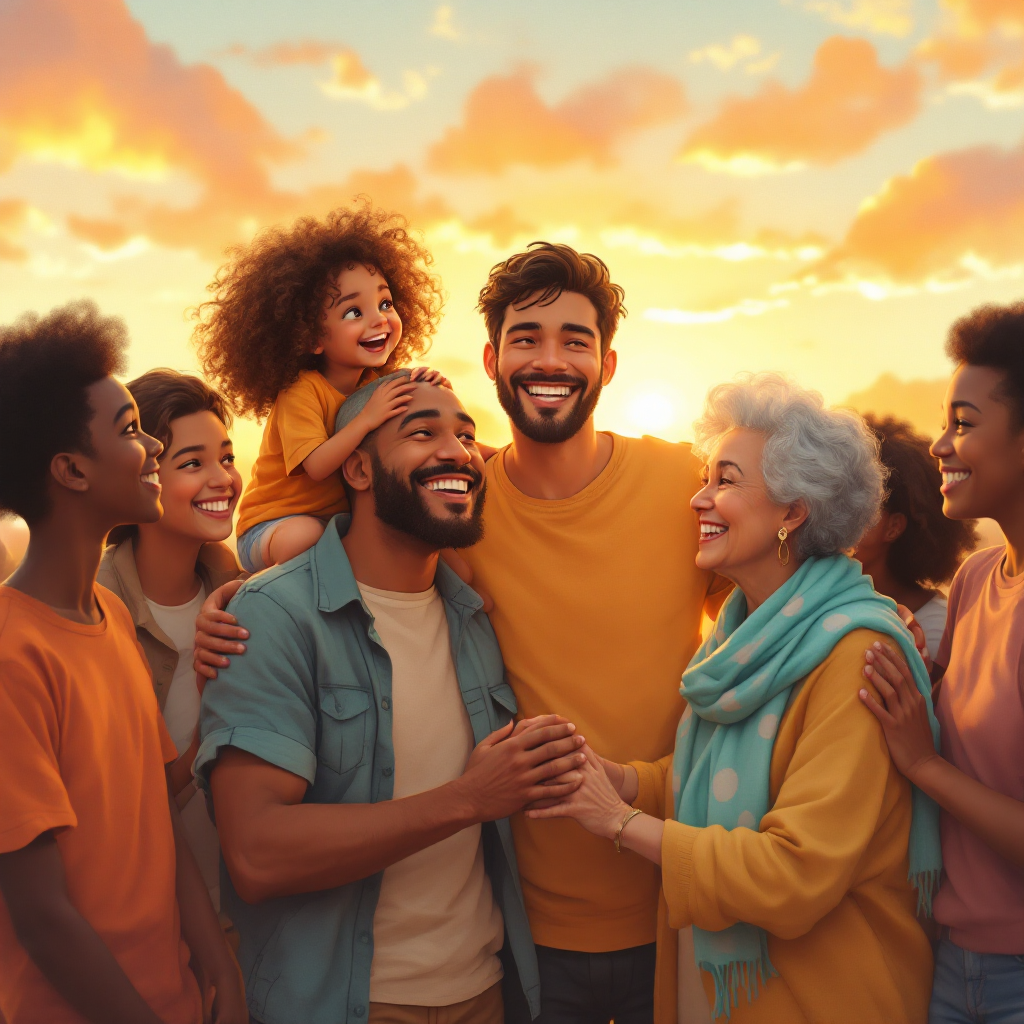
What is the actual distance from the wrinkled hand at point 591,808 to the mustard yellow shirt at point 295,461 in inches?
69.7

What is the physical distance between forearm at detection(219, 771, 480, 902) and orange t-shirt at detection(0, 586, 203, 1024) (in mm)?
309

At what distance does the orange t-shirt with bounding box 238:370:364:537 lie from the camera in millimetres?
4387

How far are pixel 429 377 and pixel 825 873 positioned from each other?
2488 millimetres

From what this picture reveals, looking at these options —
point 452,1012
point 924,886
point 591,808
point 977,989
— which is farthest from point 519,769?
point 977,989

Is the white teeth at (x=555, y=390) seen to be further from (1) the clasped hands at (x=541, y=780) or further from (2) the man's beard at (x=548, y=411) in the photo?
(1) the clasped hands at (x=541, y=780)

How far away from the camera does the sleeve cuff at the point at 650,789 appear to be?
3715mm

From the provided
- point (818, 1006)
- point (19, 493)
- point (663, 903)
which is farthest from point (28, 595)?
point (818, 1006)

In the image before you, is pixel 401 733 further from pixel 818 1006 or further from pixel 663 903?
pixel 818 1006

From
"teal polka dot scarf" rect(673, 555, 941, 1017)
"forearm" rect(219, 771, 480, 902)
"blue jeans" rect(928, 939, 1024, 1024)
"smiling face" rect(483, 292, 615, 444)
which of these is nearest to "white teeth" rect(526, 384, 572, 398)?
"smiling face" rect(483, 292, 615, 444)

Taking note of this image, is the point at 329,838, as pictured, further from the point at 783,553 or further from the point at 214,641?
the point at 783,553

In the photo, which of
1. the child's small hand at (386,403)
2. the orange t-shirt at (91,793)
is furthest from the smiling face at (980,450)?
the orange t-shirt at (91,793)

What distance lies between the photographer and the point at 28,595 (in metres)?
3.00

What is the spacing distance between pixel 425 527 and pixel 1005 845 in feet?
7.52

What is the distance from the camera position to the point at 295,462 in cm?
433
